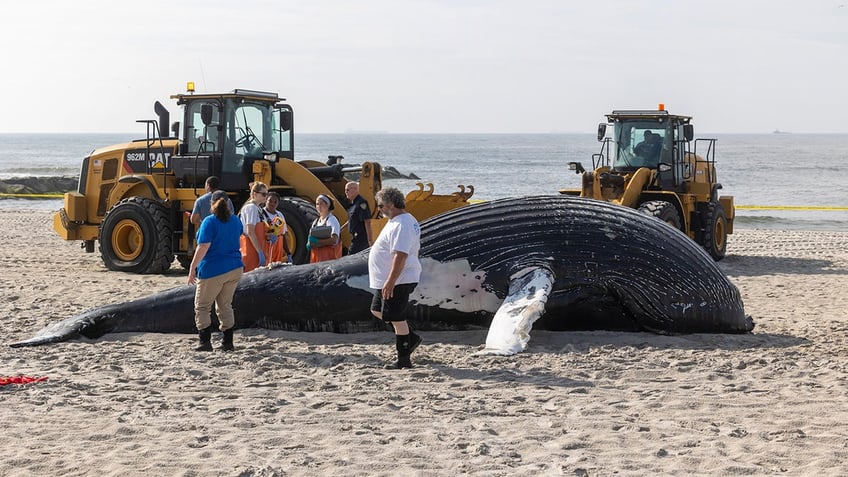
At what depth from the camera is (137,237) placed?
52.7 feet

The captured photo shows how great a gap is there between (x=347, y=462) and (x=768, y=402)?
Result: 122 inches

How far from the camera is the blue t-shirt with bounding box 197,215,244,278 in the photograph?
8648 millimetres

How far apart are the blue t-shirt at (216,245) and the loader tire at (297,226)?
6087 mm

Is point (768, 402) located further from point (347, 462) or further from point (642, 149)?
point (642, 149)

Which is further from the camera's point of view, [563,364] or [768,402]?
[563,364]

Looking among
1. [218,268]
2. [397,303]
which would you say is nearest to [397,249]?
[397,303]

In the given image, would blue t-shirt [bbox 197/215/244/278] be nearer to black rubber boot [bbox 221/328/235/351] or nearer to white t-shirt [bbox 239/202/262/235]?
black rubber boot [bbox 221/328/235/351]

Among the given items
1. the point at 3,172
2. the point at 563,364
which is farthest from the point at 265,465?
the point at 3,172

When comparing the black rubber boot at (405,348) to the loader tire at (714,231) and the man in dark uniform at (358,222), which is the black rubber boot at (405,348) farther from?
the loader tire at (714,231)

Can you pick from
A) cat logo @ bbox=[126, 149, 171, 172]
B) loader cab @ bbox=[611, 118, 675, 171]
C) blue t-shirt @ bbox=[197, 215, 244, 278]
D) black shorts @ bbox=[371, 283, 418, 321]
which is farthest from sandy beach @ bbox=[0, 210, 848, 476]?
loader cab @ bbox=[611, 118, 675, 171]

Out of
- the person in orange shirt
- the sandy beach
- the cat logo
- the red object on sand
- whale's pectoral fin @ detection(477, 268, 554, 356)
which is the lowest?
the red object on sand

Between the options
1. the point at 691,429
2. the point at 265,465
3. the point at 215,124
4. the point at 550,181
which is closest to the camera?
the point at 265,465

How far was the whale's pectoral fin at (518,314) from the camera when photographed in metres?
8.34

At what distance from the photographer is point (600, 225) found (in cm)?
937
